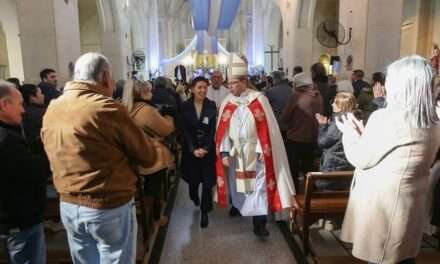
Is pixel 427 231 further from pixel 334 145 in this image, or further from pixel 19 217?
pixel 19 217

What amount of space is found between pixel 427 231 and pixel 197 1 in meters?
11.2

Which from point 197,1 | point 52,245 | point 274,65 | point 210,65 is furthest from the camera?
point 210,65

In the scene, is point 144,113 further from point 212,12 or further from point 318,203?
point 212,12

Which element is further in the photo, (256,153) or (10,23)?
(10,23)

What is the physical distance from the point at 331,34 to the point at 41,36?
678cm

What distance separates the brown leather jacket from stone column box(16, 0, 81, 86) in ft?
20.8

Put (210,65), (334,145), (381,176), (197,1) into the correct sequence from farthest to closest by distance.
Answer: (210,65) < (197,1) < (334,145) < (381,176)

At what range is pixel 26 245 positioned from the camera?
2.12 meters

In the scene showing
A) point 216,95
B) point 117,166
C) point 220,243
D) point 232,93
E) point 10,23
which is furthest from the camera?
point 10,23

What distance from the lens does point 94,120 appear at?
1.68 meters

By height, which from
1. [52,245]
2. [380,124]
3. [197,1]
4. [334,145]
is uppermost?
→ [197,1]

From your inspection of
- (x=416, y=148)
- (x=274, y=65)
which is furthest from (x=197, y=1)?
(x=416, y=148)

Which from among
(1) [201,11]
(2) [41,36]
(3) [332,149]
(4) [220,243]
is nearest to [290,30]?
(1) [201,11]

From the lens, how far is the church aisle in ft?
10.5
